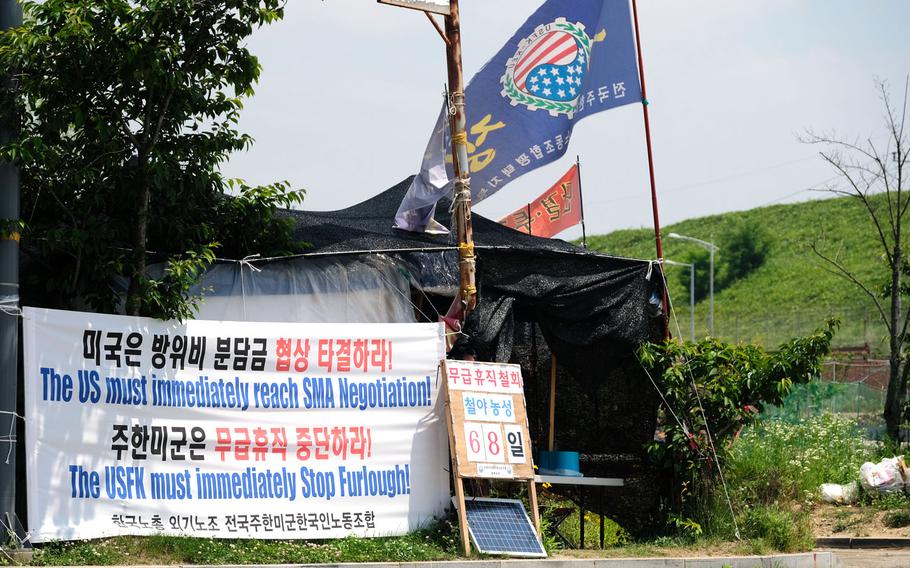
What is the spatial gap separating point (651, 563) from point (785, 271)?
62256 mm

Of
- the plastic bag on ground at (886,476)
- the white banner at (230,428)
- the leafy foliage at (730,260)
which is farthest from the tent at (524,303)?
the leafy foliage at (730,260)

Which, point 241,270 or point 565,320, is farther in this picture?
point 565,320

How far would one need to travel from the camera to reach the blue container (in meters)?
11.6

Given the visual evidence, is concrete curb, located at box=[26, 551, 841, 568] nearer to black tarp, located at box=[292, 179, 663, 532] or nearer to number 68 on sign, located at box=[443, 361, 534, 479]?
number 68 on sign, located at box=[443, 361, 534, 479]

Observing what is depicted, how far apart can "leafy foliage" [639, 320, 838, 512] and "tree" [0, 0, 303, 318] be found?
5149 millimetres

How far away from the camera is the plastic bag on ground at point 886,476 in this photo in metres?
13.8

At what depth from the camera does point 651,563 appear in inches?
393

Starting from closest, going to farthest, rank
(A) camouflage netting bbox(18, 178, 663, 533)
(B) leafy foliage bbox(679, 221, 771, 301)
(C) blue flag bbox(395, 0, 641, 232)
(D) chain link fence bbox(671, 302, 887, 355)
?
1. (A) camouflage netting bbox(18, 178, 663, 533)
2. (C) blue flag bbox(395, 0, 641, 232)
3. (D) chain link fence bbox(671, 302, 887, 355)
4. (B) leafy foliage bbox(679, 221, 771, 301)

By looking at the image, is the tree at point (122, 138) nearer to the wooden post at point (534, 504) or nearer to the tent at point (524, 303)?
the tent at point (524, 303)

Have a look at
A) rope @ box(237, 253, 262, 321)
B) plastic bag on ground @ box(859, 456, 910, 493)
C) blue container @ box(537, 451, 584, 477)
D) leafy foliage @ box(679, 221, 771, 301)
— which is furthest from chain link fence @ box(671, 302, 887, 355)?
rope @ box(237, 253, 262, 321)

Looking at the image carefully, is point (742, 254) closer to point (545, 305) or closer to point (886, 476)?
point (886, 476)

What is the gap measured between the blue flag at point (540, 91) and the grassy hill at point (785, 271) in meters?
35.8

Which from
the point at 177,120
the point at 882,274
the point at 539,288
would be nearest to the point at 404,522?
the point at 539,288

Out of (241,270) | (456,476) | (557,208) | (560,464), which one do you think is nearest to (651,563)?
(560,464)
